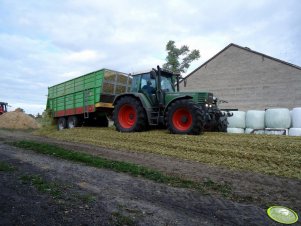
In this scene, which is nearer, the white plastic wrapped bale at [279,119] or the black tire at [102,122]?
the white plastic wrapped bale at [279,119]

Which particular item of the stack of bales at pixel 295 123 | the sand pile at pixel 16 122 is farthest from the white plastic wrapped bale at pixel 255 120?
the sand pile at pixel 16 122

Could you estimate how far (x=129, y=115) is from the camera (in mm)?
11734

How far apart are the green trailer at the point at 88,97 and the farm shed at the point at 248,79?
1105 centimetres

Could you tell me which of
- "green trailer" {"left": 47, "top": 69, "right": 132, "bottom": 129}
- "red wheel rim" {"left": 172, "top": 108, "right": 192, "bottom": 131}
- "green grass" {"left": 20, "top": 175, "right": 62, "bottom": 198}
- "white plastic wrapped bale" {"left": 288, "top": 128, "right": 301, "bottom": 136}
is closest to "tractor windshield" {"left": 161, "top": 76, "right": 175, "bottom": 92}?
"red wheel rim" {"left": 172, "top": 108, "right": 192, "bottom": 131}

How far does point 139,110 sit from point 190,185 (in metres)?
6.48

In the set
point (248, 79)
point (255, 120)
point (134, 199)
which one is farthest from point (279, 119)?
point (134, 199)

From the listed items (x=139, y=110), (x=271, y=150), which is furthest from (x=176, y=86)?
(x=271, y=150)

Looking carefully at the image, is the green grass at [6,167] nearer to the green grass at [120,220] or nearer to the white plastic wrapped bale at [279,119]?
the green grass at [120,220]

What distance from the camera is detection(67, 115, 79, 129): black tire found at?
593 inches

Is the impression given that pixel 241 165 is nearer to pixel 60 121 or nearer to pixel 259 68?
pixel 60 121

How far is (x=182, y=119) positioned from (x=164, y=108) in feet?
3.26

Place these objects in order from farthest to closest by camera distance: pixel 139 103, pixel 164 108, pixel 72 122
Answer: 1. pixel 72 122
2. pixel 139 103
3. pixel 164 108

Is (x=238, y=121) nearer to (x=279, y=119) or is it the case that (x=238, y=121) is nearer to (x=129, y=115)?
(x=279, y=119)

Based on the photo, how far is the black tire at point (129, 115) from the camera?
1090 centimetres
